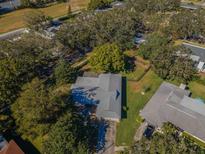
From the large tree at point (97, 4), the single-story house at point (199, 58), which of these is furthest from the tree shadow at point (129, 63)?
the large tree at point (97, 4)

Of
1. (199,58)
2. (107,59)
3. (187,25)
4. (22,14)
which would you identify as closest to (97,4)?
(22,14)

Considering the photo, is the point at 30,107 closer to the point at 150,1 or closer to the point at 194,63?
the point at 194,63

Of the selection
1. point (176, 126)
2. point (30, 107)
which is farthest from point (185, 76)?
point (30, 107)

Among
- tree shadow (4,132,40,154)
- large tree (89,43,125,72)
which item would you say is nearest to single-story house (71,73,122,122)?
large tree (89,43,125,72)

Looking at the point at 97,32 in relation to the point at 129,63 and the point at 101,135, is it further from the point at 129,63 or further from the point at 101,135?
the point at 101,135

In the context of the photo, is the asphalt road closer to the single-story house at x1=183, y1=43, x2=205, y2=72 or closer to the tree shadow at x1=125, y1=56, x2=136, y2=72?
the single-story house at x1=183, y1=43, x2=205, y2=72

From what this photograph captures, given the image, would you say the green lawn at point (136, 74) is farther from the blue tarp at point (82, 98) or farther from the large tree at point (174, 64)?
the blue tarp at point (82, 98)
